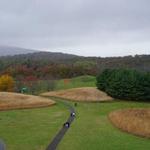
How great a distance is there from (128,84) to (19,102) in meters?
23.1

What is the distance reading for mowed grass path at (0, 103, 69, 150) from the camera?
26.3m

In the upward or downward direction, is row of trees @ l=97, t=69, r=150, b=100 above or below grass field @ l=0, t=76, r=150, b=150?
above

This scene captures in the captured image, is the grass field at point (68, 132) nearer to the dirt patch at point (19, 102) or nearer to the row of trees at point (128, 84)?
the dirt patch at point (19, 102)

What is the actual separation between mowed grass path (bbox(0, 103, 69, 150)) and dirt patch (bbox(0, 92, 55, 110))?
4209 millimetres

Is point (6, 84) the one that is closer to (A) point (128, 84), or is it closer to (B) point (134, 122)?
(A) point (128, 84)

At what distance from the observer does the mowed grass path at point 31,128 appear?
86.4 feet

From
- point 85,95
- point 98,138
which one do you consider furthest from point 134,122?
point 85,95

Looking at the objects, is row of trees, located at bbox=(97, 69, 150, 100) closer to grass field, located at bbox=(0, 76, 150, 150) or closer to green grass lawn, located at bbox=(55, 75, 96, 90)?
grass field, located at bbox=(0, 76, 150, 150)

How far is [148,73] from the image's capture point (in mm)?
63188

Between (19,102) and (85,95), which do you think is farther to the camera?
(85,95)

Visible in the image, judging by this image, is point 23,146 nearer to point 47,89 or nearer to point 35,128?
point 35,128

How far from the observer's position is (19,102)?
53.8 m

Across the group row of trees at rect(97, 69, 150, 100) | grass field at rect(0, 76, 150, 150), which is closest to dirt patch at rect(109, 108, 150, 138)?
grass field at rect(0, 76, 150, 150)

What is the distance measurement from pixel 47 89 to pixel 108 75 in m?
20.2
